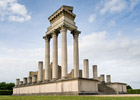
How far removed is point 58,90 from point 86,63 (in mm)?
9281

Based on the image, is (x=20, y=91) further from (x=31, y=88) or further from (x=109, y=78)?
(x=109, y=78)

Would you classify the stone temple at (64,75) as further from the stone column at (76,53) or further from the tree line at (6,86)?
the tree line at (6,86)

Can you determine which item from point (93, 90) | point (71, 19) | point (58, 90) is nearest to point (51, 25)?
point (71, 19)

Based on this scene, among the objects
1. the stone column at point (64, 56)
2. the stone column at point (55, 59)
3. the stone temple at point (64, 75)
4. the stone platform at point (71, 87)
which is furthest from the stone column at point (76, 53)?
the stone platform at point (71, 87)

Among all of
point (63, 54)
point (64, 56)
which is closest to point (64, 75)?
point (64, 56)

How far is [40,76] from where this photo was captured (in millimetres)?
35438

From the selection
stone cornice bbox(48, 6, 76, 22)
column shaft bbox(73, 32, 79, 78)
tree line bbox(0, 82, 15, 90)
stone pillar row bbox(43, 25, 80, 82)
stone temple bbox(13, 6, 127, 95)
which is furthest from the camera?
tree line bbox(0, 82, 15, 90)

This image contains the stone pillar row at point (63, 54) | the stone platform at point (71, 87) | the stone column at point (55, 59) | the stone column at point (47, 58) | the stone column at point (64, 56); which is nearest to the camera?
the stone platform at point (71, 87)

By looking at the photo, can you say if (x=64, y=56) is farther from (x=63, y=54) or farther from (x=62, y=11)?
(x=62, y=11)

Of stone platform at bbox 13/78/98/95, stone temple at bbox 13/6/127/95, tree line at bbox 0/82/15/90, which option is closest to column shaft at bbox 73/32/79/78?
stone temple at bbox 13/6/127/95

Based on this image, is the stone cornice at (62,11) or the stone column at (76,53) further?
the stone cornice at (62,11)

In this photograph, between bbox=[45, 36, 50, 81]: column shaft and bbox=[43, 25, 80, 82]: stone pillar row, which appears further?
bbox=[45, 36, 50, 81]: column shaft

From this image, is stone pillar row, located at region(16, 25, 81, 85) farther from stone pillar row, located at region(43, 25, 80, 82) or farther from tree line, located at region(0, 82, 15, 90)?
tree line, located at region(0, 82, 15, 90)

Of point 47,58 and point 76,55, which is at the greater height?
point 76,55
